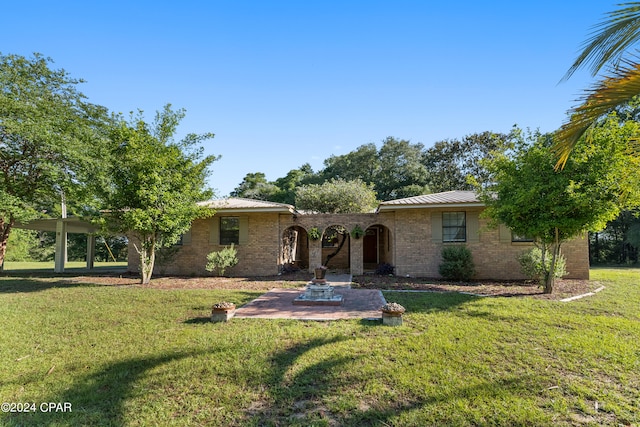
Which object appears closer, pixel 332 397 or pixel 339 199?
pixel 332 397

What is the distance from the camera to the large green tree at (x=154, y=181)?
31.1ft

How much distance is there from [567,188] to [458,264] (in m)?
4.88

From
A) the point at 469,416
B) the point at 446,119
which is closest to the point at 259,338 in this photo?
the point at 469,416

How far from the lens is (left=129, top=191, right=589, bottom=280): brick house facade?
11.8 metres

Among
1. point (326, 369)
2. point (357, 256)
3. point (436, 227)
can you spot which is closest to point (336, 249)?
point (357, 256)

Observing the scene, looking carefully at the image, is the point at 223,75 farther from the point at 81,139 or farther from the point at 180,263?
the point at 180,263

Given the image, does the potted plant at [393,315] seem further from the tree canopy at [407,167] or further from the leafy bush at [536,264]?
the tree canopy at [407,167]

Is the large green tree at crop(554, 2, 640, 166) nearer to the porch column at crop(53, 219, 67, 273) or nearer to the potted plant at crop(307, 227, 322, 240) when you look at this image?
the potted plant at crop(307, 227, 322, 240)

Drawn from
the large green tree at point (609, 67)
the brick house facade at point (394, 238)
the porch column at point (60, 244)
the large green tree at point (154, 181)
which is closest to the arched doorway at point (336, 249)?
the brick house facade at point (394, 238)

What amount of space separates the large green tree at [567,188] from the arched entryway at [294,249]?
9.35 m

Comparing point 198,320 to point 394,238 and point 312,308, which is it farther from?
point 394,238

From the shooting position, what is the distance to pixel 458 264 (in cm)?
1123

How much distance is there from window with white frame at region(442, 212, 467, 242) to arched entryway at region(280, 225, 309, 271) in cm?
674

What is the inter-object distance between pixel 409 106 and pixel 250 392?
10.4 metres
